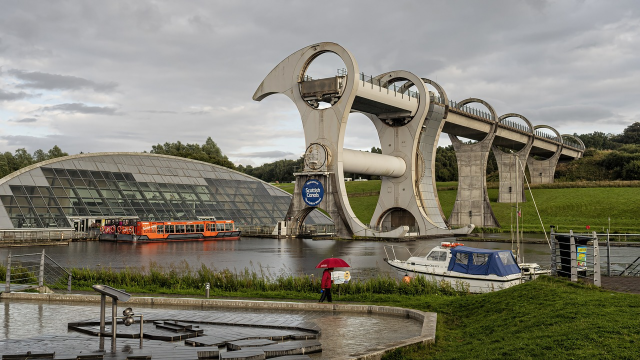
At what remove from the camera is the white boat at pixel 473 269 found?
2495 cm

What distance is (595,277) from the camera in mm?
18328

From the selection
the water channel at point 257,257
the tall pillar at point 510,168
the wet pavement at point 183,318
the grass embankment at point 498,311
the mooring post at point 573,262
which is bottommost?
the water channel at point 257,257

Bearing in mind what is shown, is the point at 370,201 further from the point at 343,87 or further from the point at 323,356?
the point at 323,356

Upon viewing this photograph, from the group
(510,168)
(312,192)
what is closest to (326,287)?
(312,192)

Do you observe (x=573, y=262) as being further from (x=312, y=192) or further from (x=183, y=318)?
(x=312, y=192)

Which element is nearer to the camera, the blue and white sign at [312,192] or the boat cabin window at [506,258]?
the boat cabin window at [506,258]

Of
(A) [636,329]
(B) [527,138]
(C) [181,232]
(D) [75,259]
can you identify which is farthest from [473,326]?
(B) [527,138]

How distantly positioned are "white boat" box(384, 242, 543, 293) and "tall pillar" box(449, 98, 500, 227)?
5719 cm

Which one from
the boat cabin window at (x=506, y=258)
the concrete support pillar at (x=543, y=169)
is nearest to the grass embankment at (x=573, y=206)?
the concrete support pillar at (x=543, y=169)

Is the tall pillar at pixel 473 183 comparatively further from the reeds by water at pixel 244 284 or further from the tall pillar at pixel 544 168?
the reeds by water at pixel 244 284

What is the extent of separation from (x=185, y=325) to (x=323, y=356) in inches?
166

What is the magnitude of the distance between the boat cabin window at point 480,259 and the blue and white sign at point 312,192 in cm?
3434

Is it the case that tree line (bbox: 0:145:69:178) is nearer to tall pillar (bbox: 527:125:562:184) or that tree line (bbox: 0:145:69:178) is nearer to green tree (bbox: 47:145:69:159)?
green tree (bbox: 47:145:69:159)

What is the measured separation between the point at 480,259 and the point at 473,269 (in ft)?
2.02
